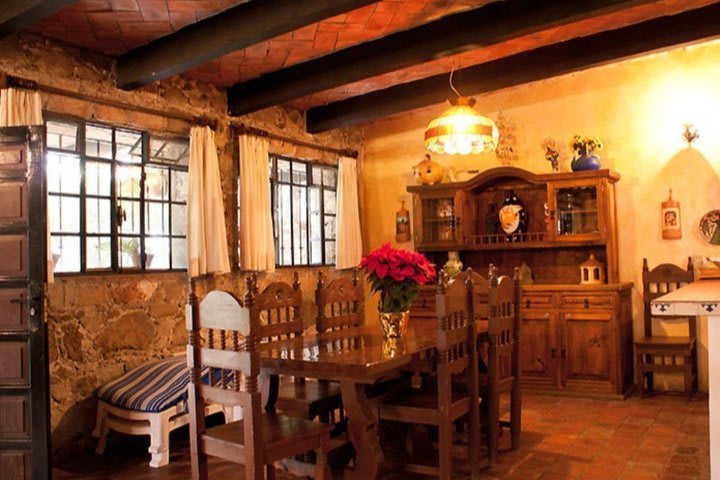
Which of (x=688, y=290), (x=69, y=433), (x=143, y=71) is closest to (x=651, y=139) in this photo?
(x=688, y=290)

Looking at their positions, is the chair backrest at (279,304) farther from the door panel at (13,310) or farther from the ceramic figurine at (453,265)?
the ceramic figurine at (453,265)

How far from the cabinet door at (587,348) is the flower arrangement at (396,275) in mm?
2660

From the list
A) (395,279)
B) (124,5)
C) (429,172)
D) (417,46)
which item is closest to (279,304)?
(395,279)

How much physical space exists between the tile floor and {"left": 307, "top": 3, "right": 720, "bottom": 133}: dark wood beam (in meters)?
2.77

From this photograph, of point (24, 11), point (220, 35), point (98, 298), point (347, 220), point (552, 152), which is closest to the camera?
point (24, 11)

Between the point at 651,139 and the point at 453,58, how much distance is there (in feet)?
6.60

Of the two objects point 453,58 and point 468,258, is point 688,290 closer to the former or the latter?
point 453,58

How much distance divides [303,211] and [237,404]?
4105 mm

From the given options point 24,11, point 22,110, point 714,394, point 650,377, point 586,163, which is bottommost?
point 650,377

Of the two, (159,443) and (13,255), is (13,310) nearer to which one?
(13,255)

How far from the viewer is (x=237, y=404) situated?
2744 mm

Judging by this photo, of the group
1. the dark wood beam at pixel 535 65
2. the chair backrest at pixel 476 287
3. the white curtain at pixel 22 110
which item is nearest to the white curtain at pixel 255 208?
the dark wood beam at pixel 535 65

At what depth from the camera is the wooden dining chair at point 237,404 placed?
269cm

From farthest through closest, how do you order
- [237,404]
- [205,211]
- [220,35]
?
[205,211] < [220,35] < [237,404]
